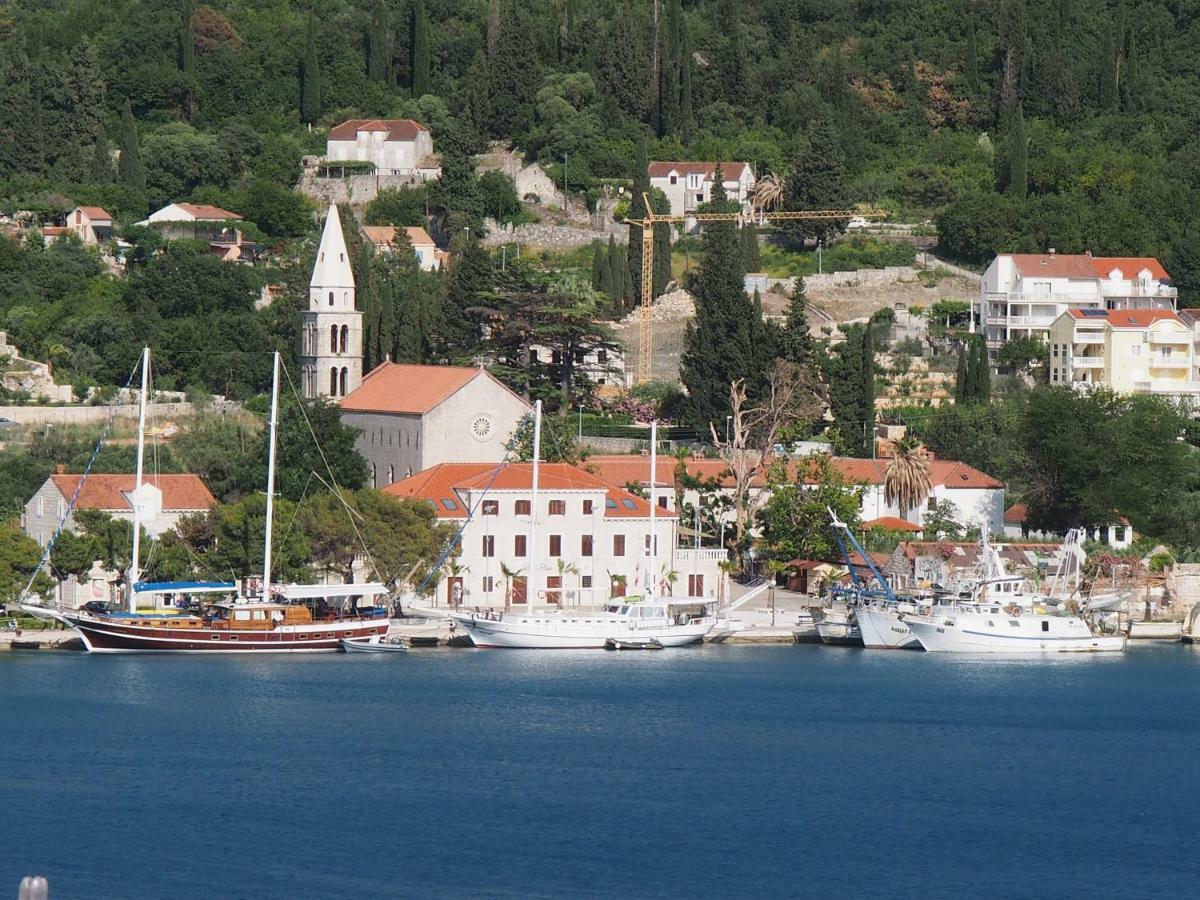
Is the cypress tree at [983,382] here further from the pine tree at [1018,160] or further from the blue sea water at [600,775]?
the blue sea water at [600,775]

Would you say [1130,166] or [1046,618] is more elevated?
[1130,166]

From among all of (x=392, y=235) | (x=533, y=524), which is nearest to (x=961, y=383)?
(x=392, y=235)

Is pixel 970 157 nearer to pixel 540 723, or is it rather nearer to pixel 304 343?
pixel 304 343

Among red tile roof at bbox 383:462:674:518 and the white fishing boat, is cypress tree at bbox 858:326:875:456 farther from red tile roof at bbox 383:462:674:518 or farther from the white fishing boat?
the white fishing boat

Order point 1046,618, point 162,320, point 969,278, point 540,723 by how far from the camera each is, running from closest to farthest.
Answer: point 540,723 < point 1046,618 < point 162,320 < point 969,278

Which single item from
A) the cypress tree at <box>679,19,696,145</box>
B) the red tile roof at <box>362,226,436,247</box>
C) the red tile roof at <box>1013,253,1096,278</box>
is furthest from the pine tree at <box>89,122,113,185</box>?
the red tile roof at <box>1013,253,1096,278</box>

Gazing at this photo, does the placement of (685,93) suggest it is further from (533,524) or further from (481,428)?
(533,524)

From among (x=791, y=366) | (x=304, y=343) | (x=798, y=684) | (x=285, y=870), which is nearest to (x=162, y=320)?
(x=304, y=343)
